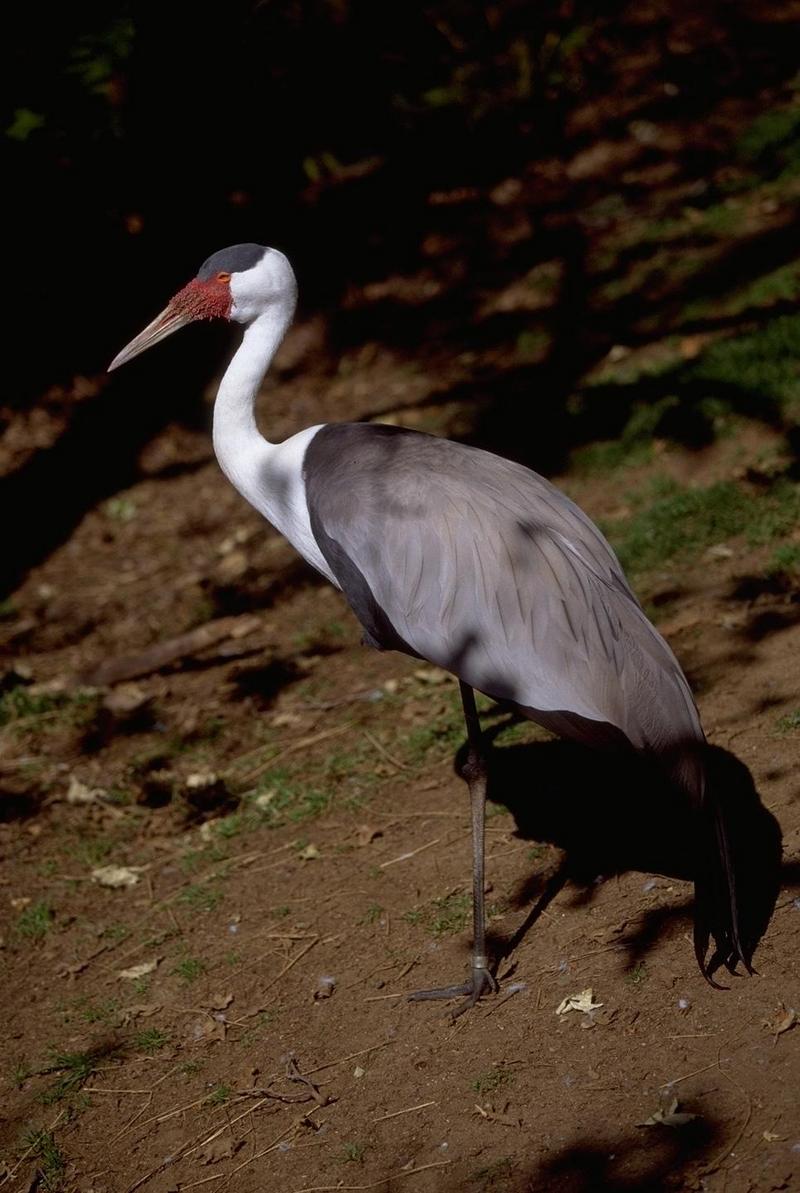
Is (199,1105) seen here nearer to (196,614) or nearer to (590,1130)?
(590,1130)

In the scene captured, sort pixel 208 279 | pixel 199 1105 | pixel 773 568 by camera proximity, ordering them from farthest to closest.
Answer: pixel 773 568
pixel 208 279
pixel 199 1105

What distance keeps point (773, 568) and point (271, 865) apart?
2.37m

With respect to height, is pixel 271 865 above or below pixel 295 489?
below

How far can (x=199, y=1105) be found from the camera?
3.71 meters

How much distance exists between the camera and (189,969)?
14.2 ft

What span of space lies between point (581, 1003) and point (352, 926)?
38.7 inches

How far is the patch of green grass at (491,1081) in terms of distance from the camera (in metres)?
3.42

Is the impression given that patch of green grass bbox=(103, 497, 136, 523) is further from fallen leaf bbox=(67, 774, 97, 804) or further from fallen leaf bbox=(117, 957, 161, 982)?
fallen leaf bbox=(117, 957, 161, 982)

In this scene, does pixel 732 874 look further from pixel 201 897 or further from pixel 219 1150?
pixel 201 897

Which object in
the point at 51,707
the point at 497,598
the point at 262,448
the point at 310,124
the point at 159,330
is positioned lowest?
the point at 51,707

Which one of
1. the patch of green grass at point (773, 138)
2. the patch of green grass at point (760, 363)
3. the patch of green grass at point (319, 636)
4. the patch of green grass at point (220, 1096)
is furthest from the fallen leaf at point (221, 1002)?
the patch of green grass at point (773, 138)

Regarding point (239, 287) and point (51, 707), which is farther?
point (51, 707)

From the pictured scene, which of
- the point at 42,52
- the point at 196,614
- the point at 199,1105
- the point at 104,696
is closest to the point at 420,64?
the point at 42,52

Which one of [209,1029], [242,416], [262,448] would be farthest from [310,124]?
[209,1029]
